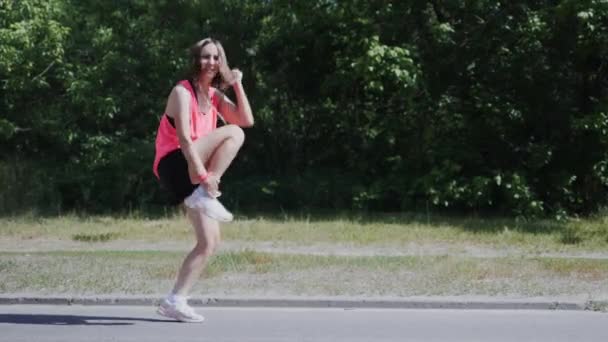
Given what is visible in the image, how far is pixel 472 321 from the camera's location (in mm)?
7762

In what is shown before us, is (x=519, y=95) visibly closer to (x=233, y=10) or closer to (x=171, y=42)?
(x=233, y=10)

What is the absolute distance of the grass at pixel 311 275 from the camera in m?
8.80

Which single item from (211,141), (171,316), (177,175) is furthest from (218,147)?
(171,316)

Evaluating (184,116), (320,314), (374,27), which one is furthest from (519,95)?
(184,116)

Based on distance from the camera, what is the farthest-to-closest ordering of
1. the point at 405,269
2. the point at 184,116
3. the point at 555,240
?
the point at 555,240, the point at 405,269, the point at 184,116

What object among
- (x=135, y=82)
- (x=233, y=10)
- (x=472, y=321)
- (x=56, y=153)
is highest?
(x=233, y=10)

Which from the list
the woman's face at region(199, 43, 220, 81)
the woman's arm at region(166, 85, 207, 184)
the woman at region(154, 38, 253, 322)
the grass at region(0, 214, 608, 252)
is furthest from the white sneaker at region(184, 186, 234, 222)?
the grass at region(0, 214, 608, 252)

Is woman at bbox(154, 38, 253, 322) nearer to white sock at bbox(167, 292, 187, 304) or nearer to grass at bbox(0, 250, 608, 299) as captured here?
white sock at bbox(167, 292, 187, 304)

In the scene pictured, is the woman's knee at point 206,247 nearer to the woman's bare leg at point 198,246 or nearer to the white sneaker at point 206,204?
the woman's bare leg at point 198,246

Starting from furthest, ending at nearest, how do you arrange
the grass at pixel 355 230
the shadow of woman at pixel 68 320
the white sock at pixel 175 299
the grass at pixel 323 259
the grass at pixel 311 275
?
the grass at pixel 355 230 < the grass at pixel 323 259 < the grass at pixel 311 275 < the shadow of woman at pixel 68 320 < the white sock at pixel 175 299

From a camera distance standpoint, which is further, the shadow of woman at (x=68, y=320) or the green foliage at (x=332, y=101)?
the green foliage at (x=332, y=101)

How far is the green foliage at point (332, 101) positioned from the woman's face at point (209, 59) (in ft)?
27.4

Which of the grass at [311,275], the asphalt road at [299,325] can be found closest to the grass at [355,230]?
the grass at [311,275]

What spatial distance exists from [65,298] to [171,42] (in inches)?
364
